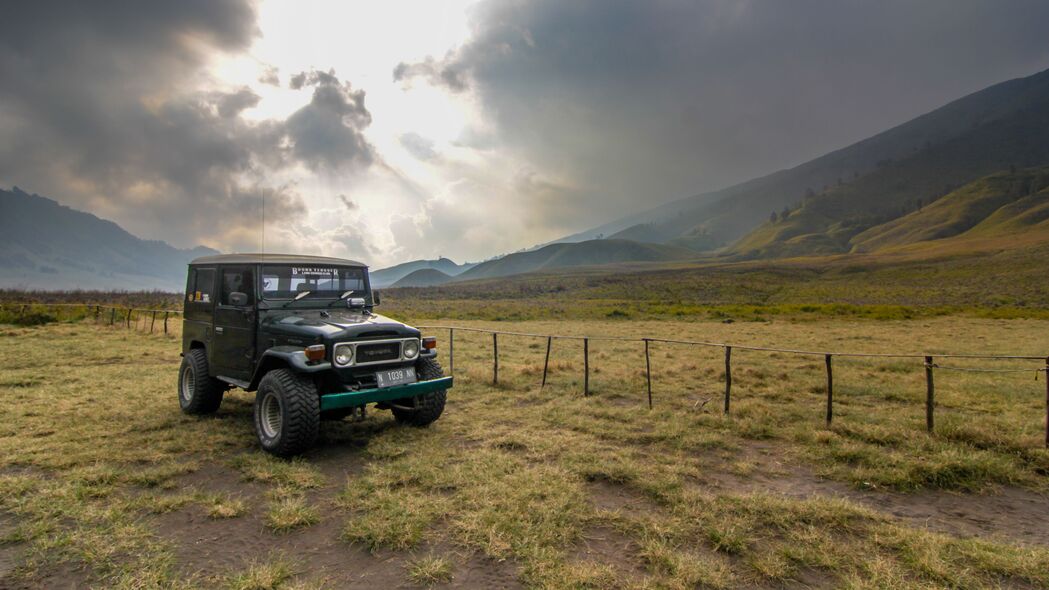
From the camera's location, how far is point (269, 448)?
5.98m

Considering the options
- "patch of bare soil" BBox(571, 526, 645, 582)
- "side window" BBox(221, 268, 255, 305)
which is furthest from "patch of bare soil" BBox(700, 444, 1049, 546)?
"side window" BBox(221, 268, 255, 305)

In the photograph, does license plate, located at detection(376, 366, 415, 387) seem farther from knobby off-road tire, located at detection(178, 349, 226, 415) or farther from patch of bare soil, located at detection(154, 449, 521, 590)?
knobby off-road tire, located at detection(178, 349, 226, 415)

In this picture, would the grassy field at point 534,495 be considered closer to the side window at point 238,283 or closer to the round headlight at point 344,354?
the round headlight at point 344,354

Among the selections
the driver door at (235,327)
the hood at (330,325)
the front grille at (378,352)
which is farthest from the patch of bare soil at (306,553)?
the driver door at (235,327)

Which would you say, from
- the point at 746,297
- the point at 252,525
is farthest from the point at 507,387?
the point at 746,297

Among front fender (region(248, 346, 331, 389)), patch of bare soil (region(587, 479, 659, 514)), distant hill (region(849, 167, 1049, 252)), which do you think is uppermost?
distant hill (region(849, 167, 1049, 252))

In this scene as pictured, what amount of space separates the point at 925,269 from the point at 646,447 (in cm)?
11008

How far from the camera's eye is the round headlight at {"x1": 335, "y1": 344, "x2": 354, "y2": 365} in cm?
588

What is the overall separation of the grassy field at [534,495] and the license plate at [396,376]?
2.95ft

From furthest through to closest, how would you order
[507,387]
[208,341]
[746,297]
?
[746,297]
[507,387]
[208,341]

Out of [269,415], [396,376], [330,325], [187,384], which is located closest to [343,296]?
[330,325]

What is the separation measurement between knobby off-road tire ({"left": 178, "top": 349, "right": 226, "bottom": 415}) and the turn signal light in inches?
121

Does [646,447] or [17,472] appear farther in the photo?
[646,447]

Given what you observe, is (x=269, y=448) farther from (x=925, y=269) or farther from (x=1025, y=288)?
(x=925, y=269)
